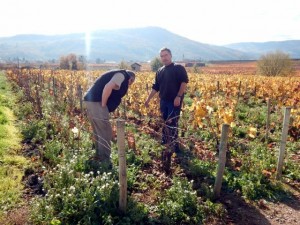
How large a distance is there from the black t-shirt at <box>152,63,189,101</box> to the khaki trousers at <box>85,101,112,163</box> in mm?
1389

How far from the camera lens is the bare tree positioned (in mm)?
39750

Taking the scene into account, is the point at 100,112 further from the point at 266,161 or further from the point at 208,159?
the point at 266,161

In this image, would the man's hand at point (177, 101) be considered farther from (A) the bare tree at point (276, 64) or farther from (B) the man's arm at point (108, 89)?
(A) the bare tree at point (276, 64)

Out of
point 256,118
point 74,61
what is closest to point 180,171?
point 256,118

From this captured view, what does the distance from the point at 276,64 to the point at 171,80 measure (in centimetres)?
3793

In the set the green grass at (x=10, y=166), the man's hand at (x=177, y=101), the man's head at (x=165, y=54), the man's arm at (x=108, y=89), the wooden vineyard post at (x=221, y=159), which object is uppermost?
the man's head at (x=165, y=54)

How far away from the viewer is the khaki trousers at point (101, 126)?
553 centimetres

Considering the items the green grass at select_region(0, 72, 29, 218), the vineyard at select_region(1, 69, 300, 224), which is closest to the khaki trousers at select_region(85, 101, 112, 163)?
the vineyard at select_region(1, 69, 300, 224)

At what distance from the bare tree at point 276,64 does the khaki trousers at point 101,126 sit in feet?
125

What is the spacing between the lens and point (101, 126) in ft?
18.4

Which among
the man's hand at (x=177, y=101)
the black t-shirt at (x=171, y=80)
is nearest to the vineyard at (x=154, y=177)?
the man's hand at (x=177, y=101)

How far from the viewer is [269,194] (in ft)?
16.1

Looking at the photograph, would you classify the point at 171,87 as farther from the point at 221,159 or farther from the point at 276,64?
the point at 276,64

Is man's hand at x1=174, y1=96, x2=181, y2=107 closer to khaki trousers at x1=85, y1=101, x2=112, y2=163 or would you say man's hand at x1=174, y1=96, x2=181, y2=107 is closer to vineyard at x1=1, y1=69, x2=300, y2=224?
vineyard at x1=1, y1=69, x2=300, y2=224
